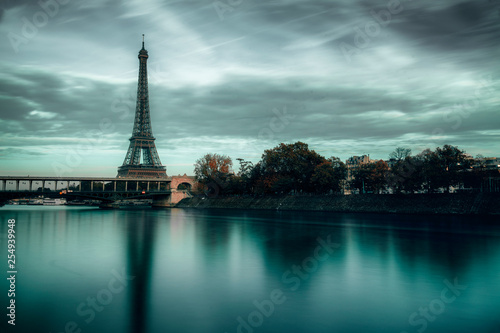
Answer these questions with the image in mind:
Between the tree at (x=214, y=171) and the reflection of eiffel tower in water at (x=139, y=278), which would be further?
the tree at (x=214, y=171)

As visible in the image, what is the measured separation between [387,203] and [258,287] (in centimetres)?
7272

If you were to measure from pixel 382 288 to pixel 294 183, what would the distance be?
86.4 metres

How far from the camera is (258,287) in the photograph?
19.4 meters

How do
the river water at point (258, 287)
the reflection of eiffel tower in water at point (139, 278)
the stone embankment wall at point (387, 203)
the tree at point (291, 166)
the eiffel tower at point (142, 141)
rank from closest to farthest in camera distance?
the river water at point (258, 287) < the reflection of eiffel tower in water at point (139, 278) < the stone embankment wall at point (387, 203) < the tree at point (291, 166) < the eiffel tower at point (142, 141)

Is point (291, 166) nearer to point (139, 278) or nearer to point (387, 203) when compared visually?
point (387, 203)

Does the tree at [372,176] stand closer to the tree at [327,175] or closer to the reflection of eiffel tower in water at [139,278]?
the tree at [327,175]

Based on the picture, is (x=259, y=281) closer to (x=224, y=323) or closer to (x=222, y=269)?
(x=222, y=269)

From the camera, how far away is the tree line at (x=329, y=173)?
7675 cm

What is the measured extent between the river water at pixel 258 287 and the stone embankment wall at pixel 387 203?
134 ft

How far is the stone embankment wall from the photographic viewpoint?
70750 millimetres

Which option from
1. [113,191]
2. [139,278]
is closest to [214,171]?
[113,191]

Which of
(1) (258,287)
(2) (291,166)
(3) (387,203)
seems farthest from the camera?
(2) (291,166)

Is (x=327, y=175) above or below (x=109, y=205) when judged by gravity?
above

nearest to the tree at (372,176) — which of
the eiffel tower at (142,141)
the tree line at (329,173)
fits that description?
the tree line at (329,173)
